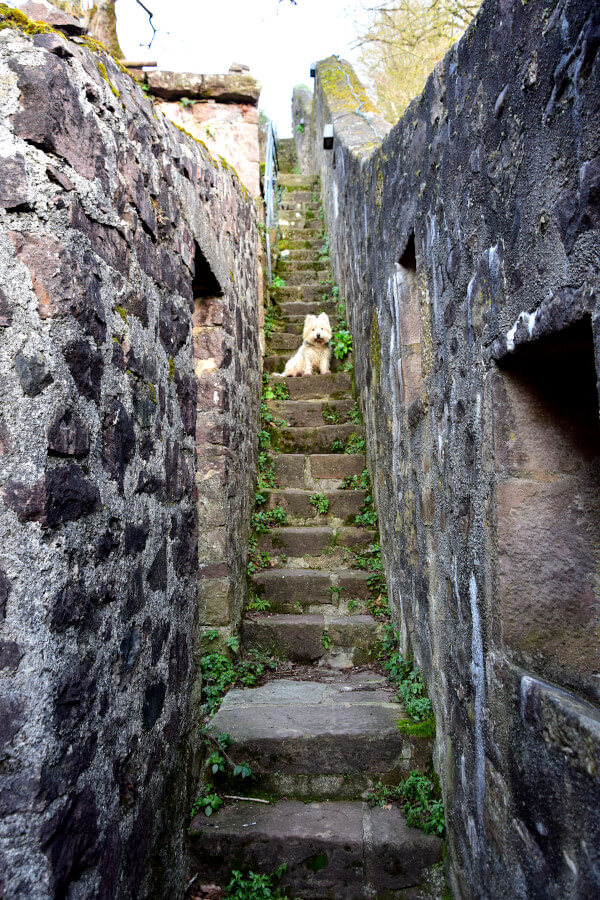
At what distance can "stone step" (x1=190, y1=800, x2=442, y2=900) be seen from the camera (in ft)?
7.32

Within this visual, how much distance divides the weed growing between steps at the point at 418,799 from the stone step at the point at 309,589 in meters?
1.39

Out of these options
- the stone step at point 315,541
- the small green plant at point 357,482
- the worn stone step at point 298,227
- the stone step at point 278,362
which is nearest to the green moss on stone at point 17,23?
the stone step at point 315,541

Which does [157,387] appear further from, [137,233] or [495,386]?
[495,386]

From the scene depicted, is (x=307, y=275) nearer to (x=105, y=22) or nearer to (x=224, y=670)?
(x=105, y=22)

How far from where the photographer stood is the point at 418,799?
2.42 metres

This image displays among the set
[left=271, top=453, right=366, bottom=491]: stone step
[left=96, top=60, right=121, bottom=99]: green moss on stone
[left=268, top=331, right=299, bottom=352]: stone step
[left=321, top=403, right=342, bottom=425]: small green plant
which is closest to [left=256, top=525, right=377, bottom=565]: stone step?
[left=271, top=453, right=366, bottom=491]: stone step

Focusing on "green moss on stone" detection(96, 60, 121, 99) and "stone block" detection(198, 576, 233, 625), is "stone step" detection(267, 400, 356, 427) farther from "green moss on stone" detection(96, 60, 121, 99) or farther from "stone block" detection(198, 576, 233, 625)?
"green moss on stone" detection(96, 60, 121, 99)

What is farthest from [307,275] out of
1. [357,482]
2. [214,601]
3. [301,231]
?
[214,601]

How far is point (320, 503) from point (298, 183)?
8.20 metres

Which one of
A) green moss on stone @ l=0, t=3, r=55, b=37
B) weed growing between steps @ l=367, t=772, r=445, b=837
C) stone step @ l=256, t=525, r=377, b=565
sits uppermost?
green moss on stone @ l=0, t=3, r=55, b=37

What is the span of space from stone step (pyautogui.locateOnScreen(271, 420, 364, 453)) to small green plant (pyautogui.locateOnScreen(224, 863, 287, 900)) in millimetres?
3290

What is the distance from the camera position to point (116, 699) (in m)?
1.49

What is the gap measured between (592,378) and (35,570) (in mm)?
1346

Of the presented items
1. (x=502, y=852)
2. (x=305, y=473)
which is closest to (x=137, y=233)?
(x=502, y=852)
